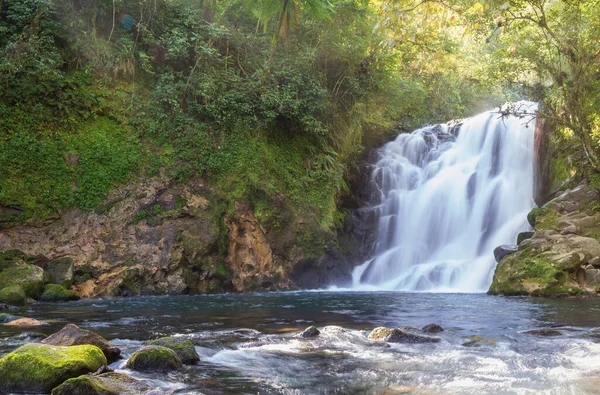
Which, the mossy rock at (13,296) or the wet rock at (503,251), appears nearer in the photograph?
the mossy rock at (13,296)

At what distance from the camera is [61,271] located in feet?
45.8

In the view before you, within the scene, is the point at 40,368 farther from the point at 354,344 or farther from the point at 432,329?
the point at 432,329

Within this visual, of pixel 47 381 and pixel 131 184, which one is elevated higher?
pixel 131 184

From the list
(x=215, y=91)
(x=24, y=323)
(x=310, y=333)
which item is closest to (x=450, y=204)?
(x=215, y=91)

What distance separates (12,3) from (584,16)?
17.5m

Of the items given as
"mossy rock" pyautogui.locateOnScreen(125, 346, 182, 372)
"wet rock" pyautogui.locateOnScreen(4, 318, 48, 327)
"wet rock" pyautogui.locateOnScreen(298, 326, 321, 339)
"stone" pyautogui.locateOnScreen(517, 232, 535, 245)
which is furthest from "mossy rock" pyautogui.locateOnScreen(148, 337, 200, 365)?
"stone" pyautogui.locateOnScreen(517, 232, 535, 245)

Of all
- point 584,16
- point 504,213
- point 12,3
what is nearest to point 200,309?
point 12,3

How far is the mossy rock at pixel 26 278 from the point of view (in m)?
12.6

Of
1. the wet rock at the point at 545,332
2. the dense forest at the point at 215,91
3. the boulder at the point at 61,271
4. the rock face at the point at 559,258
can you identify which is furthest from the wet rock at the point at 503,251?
the boulder at the point at 61,271

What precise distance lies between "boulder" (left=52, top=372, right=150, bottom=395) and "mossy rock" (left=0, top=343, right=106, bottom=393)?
298 mm

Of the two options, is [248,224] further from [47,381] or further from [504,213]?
[47,381]

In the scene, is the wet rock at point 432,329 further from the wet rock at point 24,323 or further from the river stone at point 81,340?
the wet rock at point 24,323

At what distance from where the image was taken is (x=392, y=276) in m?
18.9

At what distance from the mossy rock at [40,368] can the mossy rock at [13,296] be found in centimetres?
746
